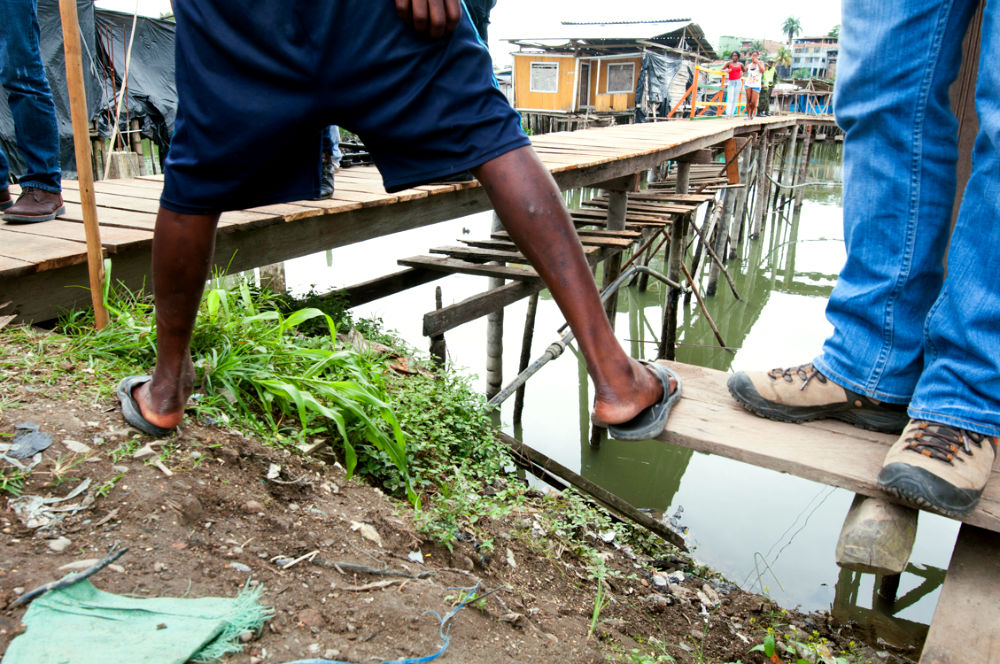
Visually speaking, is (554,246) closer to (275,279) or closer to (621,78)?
(275,279)

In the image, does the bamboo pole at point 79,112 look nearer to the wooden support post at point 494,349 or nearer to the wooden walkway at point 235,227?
the wooden walkway at point 235,227

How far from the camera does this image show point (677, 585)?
9.14 feet

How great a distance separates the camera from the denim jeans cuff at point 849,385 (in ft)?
5.19

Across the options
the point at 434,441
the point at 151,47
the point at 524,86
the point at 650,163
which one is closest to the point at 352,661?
the point at 434,441

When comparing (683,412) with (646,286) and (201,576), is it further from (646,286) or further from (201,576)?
(646,286)

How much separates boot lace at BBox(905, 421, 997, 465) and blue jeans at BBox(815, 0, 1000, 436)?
21 mm

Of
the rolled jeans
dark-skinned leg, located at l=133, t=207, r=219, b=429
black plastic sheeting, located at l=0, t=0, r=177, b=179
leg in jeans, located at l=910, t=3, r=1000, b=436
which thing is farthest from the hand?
the rolled jeans

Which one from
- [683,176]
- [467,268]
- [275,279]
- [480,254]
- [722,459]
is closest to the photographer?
[467,268]

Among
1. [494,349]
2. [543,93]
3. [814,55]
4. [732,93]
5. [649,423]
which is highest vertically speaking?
[814,55]

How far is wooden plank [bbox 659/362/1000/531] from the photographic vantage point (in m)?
1.39

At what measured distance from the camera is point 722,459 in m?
5.39

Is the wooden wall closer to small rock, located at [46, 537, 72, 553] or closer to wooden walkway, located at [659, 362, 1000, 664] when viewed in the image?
wooden walkway, located at [659, 362, 1000, 664]

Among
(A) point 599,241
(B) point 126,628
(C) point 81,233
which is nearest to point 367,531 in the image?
(B) point 126,628

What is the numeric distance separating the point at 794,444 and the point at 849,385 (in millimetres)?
213
